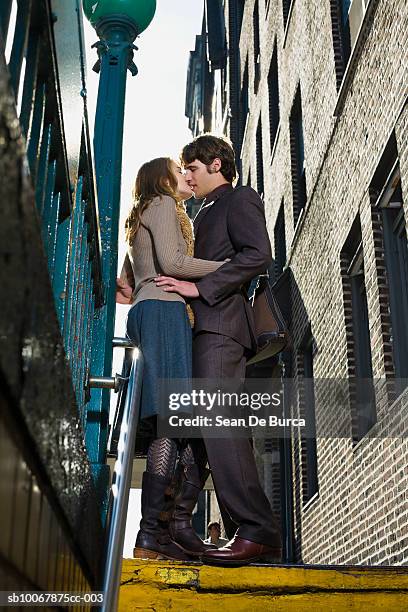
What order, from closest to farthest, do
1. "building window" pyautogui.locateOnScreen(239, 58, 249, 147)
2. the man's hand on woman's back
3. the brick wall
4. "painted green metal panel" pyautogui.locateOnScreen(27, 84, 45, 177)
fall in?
"painted green metal panel" pyautogui.locateOnScreen(27, 84, 45, 177) → the man's hand on woman's back → the brick wall → "building window" pyautogui.locateOnScreen(239, 58, 249, 147)

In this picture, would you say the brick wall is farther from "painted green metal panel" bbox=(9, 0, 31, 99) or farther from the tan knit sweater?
"painted green metal panel" bbox=(9, 0, 31, 99)

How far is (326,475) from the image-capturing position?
8.54 metres

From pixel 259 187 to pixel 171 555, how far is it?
42.5 feet

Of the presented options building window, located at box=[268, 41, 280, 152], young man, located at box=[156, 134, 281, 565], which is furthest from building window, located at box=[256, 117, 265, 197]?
young man, located at box=[156, 134, 281, 565]

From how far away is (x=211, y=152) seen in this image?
408 cm

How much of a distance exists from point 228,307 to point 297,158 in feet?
27.7

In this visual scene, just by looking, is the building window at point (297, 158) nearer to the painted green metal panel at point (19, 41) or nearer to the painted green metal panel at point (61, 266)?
the painted green metal panel at point (61, 266)

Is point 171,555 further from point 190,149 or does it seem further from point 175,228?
point 190,149

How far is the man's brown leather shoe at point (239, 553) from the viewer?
3.08 meters

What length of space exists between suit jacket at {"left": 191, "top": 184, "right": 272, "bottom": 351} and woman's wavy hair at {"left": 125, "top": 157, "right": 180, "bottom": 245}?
226 millimetres

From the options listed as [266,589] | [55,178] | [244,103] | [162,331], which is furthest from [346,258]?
[244,103]

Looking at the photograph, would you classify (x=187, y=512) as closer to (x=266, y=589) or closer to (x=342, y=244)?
(x=266, y=589)

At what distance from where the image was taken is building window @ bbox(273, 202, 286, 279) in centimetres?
1306

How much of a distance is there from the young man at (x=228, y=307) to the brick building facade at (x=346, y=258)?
2.33 metres
